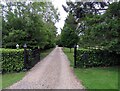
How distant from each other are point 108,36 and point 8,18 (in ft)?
35.3

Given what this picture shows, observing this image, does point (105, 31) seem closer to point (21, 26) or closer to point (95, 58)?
point (95, 58)

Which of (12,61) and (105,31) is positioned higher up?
(105,31)

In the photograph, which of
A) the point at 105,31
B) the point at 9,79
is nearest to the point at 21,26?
the point at 105,31

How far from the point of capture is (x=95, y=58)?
15727mm

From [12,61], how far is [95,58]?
5864 millimetres

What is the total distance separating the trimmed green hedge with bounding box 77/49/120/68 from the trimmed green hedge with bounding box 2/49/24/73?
425 centimetres

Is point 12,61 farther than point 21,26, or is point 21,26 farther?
point 21,26

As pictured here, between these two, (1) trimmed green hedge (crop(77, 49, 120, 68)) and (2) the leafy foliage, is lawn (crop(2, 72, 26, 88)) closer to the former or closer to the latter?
(1) trimmed green hedge (crop(77, 49, 120, 68))

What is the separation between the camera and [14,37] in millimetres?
20031

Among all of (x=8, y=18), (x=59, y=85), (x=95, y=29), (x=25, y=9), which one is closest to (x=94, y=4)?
(x=25, y=9)

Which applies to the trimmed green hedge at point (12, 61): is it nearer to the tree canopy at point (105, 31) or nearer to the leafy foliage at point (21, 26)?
the tree canopy at point (105, 31)

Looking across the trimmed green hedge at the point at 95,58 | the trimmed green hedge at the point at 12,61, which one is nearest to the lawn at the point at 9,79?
the trimmed green hedge at the point at 12,61

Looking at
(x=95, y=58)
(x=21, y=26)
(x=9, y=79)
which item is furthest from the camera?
(x=21, y=26)

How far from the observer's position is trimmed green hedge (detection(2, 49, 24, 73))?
13.9m
